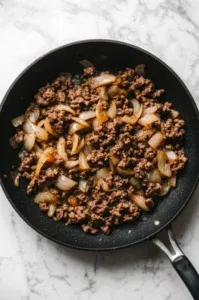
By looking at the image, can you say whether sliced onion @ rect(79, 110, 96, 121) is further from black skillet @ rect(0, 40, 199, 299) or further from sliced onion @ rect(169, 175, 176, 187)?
sliced onion @ rect(169, 175, 176, 187)

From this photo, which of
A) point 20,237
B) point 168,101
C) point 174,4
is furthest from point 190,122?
point 20,237

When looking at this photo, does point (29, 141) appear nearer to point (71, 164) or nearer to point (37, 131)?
point (37, 131)

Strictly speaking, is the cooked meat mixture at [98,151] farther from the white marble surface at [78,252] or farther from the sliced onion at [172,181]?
the white marble surface at [78,252]

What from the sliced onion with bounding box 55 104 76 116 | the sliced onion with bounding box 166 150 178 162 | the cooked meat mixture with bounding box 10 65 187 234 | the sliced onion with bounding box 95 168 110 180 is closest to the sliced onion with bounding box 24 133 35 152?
the cooked meat mixture with bounding box 10 65 187 234

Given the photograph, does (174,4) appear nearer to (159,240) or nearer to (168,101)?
(168,101)

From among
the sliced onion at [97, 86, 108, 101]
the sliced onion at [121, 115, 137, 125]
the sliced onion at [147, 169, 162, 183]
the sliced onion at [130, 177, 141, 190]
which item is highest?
the sliced onion at [97, 86, 108, 101]

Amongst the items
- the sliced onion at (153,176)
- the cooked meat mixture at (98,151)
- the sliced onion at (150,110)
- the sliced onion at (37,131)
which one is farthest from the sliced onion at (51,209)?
the sliced onion at (150,110)
